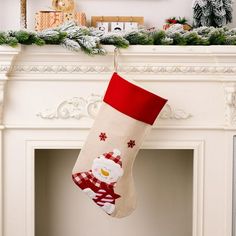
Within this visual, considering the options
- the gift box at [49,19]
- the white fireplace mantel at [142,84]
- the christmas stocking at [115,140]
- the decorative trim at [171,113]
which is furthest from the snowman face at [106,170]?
the gift box at [49,19]

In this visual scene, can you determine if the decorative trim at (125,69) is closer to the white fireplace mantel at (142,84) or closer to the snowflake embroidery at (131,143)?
the white fireplace mantel at (142,84)

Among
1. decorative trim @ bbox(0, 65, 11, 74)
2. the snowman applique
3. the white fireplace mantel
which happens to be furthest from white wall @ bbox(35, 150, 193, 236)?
decorative trim @ bbox(0, 65, 11, 74)

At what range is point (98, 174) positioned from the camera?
1.66 meters

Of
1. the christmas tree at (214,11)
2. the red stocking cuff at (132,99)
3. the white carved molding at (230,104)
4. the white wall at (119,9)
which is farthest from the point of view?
the white wall at (119,9)

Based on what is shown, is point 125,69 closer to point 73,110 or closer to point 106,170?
point 73,110

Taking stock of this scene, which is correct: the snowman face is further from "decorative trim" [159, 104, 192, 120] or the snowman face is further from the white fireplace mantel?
"decorative trim" [159, 104, 192, 120]

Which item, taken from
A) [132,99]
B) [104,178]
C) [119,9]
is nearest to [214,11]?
[119,9]

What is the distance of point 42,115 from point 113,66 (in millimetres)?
309

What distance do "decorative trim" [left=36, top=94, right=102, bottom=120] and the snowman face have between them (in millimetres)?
191

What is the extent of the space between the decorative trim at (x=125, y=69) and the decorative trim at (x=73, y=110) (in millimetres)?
101

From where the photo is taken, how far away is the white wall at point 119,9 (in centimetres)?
204

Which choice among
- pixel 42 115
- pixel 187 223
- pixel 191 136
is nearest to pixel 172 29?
Result: pixel 191 136

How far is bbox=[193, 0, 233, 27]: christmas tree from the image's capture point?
190 cm

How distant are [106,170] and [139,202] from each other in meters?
0.53
